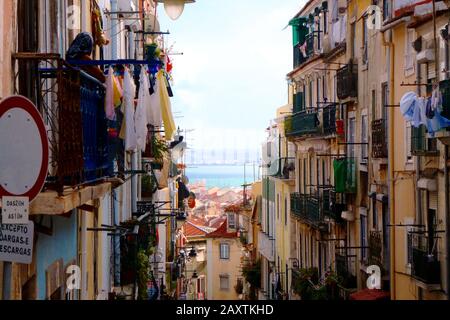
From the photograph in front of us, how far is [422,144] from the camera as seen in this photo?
20.3 metres

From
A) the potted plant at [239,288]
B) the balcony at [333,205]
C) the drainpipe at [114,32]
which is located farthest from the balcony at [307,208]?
the potted plant at [239,288]

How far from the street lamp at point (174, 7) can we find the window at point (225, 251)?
Result: 61910 millimetres

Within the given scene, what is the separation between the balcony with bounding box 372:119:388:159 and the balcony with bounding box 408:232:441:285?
417 cm

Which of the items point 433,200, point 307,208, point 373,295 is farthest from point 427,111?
point 307,208

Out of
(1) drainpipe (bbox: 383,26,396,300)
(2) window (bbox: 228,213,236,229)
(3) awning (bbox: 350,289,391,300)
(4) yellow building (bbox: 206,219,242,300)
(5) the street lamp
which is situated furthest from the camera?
(4) yellow building (bbox: 206,219,242,300)

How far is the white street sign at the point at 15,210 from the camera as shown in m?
6.28

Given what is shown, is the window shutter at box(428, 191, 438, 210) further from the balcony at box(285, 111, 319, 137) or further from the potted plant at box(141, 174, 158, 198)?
the balcony at box(285, 111, 319, 137)

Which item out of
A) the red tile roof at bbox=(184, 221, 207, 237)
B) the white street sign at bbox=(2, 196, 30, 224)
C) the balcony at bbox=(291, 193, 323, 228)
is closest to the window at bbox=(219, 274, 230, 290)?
the red tile roof at bbox=(184, 221, 207, 237)

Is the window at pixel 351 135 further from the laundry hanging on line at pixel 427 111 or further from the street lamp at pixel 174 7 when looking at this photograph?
the street lamp at pixel 174 7

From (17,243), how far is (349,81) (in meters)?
23.2

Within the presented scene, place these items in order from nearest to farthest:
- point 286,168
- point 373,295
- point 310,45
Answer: point 373,295 < point 310,45 < point 286,168

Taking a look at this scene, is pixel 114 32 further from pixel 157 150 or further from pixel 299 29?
pixel 299 29

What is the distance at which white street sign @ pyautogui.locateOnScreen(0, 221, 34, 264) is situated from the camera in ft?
20.9

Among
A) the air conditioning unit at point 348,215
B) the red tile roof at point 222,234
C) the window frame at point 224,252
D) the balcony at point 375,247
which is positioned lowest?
the window frame at point 224,252
